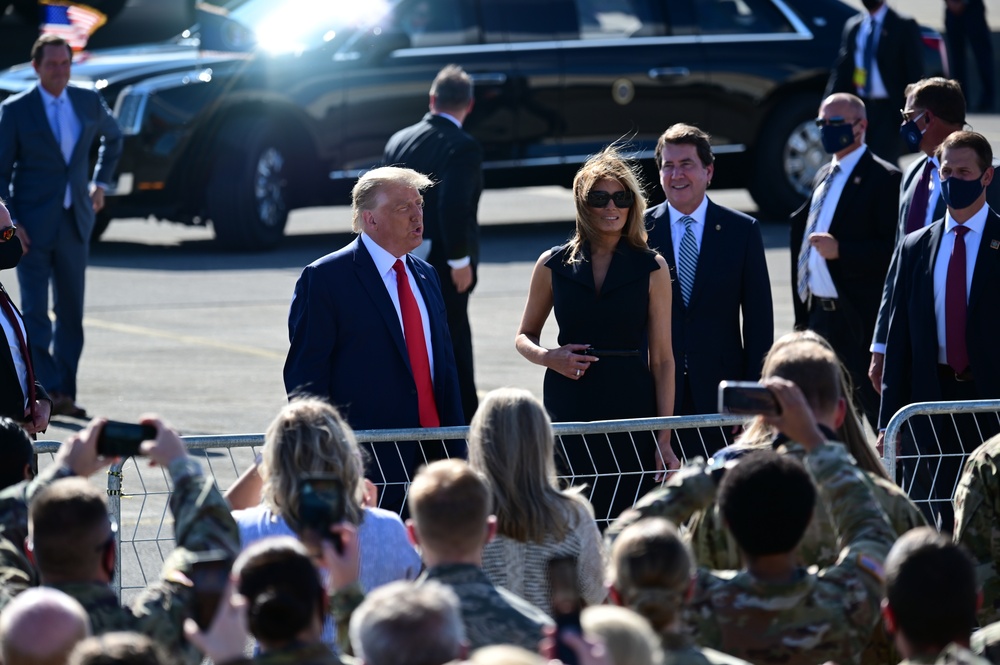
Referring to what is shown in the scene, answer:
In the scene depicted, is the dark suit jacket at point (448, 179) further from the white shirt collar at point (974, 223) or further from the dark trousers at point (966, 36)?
the dark trousers at point (966, 36)

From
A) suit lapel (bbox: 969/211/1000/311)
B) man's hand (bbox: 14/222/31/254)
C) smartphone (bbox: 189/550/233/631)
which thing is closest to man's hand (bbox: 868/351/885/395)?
suit lapel (bbox: 969/211/1000/311)

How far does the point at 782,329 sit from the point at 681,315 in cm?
522

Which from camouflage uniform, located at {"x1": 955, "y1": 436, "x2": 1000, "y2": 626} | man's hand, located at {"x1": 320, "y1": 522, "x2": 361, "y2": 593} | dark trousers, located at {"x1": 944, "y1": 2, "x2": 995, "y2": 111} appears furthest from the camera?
dark trousers, located at {"x1": 944, "y1": 2, "x2": 995, "y2": 111}

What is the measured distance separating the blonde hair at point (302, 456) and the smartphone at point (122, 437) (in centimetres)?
55

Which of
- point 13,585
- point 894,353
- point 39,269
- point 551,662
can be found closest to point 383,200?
point 894,353

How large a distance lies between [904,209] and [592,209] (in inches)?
76.6

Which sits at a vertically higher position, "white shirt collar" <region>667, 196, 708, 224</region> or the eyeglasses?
the eyeglasses

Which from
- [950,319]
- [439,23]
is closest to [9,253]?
[950,319]

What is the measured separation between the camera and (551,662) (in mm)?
3279

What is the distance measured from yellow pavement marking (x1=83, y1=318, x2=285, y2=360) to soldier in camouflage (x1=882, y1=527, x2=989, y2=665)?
28.0 feet

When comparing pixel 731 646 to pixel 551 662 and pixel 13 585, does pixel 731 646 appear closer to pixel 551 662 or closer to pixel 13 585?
pixel 551 662

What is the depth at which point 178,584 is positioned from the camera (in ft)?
13.1

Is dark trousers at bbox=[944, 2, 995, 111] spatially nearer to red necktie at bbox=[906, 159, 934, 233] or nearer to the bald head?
red necktie at bbox=[906, 159, 934, 233]

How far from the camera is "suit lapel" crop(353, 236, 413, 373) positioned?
6.49 m
